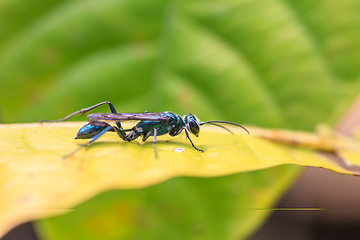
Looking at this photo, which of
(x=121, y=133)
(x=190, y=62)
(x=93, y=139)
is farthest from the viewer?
(x=190, y=62)

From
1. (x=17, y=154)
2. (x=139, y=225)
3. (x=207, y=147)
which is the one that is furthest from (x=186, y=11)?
(x=17, y=154)

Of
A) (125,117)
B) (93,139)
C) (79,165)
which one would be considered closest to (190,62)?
(125,117)

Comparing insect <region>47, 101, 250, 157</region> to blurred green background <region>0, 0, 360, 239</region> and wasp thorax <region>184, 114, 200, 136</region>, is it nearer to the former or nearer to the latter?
wasp thorax <region>184, 114, 200, 136</region>

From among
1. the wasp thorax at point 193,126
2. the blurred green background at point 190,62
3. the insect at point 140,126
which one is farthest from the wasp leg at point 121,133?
the blurred green background at point 190,62

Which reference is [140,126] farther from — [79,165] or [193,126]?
[79,165]

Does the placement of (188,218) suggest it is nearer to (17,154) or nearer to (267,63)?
(267,63)
